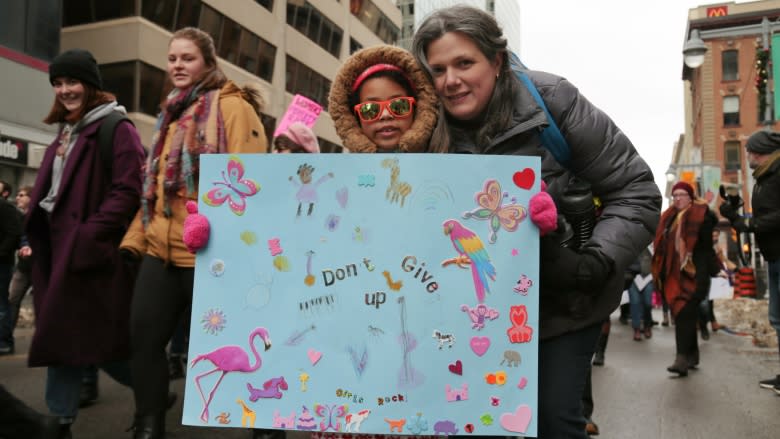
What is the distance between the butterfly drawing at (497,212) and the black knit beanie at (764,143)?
16.6 ft

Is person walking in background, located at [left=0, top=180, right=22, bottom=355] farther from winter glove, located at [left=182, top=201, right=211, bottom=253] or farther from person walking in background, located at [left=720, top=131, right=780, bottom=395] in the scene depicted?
person walking in background, located at [left=720, top=131, right=780, bottom=395]

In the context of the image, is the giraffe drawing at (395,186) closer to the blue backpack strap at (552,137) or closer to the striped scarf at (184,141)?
the blue backpack strap at (552,137)

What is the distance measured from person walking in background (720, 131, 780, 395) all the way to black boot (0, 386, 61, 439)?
5415mm

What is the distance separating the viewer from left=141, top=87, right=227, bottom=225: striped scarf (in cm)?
344

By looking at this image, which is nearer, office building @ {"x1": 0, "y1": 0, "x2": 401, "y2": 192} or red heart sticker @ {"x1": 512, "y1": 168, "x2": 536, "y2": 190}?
red heart sticker @ {"x1": 512, "y1": 168, "x2": 536, "y2": 190}

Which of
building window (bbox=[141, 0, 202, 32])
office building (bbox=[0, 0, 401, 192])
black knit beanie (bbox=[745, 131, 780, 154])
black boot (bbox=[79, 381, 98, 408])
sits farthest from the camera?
building window (bbox=[141, 0, 202, 32])

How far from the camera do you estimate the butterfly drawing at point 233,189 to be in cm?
216

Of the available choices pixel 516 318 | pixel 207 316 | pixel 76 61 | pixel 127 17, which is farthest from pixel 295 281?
pixel 127 17

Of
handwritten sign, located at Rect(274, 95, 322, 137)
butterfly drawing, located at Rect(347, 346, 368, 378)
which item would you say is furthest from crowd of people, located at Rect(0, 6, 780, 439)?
handwritten sign, located at Rect(274, 95, 322, 137)

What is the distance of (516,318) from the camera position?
2.06 m

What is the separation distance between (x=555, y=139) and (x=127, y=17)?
2249cm

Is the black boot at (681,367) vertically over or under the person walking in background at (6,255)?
under

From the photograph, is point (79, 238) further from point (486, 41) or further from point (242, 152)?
point (486, 41)

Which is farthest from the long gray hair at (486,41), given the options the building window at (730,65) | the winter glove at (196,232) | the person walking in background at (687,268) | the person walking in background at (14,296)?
the building window at (730,65)
